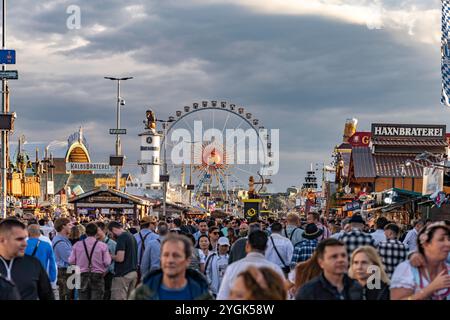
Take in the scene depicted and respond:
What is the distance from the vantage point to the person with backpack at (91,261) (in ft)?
48.4

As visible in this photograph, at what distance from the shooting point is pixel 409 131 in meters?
62.3

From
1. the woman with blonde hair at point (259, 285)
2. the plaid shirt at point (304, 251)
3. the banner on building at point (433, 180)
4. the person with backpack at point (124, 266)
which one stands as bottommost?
the person with backpack at point (124, 266)

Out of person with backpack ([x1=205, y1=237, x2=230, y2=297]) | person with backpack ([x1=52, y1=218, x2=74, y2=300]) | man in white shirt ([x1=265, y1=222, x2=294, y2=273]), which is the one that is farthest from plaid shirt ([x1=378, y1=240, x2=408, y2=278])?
person with backpack ([x1=52, y1=218, x2=74, y2=300])

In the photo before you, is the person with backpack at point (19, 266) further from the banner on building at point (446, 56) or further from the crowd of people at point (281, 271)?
the banner on building at point (446, 56)

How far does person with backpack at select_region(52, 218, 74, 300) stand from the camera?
15.7 m

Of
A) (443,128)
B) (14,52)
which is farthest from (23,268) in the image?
(443,128)

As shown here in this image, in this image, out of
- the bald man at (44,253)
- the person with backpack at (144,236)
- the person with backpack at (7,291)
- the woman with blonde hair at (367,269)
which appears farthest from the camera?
the person with backpack at (144,236)

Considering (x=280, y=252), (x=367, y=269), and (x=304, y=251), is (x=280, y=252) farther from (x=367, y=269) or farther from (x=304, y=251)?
(x=367, y=269)

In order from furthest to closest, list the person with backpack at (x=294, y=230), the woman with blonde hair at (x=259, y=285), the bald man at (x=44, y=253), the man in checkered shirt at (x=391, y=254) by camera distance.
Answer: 1. the person with backpack at (x=294, y=230)
2. the bald man at (x=44, y=253)
3. the man in checkered shirt at (x=391, y=254)
4. the woman with blonde hair at (x=259, y=285)

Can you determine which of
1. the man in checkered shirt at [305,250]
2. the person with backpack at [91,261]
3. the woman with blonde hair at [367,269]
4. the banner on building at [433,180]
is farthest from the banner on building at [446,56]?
the woman with blonde hair at [367,269]

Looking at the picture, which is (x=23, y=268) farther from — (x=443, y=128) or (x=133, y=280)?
(x=443, y=128)

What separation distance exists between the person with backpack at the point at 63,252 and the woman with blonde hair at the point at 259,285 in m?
9.89

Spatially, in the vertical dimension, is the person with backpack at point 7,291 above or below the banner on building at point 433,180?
below
